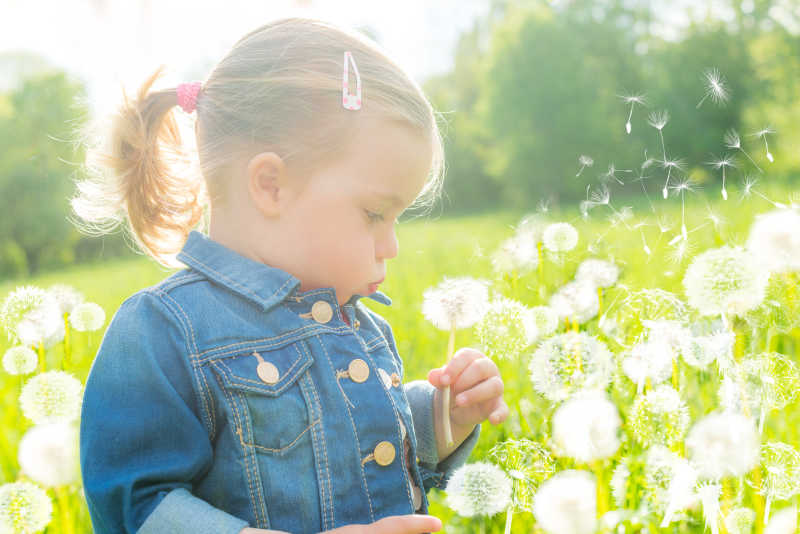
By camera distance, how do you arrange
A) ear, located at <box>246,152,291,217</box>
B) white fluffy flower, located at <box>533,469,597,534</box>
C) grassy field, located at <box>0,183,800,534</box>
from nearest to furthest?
white fluffy flower, located at <box>533,469,597,534</box>, ear, located at <box>246,152,291,217</box>, grassy field, located at <box>0,183,800,534</box>

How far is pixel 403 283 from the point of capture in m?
5.47

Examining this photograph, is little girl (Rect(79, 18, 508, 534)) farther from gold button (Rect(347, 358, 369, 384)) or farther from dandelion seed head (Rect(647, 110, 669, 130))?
dandelion seed head (Rect(647, 110, 669, 130))

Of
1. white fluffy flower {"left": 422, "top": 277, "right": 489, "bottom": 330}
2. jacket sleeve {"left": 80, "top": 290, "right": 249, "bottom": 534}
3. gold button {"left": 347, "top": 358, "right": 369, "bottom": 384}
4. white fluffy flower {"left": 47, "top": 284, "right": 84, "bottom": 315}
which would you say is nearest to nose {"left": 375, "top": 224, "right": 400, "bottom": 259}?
white fluffy flower {"left": 422, "top": 277, "right": 489, "bottom": 330}

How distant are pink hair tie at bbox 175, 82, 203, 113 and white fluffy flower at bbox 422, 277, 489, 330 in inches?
29.4

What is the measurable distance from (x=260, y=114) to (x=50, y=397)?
79 centimetres

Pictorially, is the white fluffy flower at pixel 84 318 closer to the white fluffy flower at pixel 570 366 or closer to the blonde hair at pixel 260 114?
the blonde hair at pixel 260 114

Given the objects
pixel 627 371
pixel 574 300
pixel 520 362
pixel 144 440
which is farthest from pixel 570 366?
pixel 520 362

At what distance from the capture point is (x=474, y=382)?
5.40ft

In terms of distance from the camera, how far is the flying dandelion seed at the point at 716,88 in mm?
1334

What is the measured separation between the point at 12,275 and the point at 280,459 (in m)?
13.7

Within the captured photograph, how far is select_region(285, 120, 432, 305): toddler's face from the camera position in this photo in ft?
4.87

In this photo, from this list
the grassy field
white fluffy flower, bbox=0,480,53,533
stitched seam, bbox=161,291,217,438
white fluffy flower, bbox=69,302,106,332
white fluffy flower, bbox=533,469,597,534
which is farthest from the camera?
white fluffy flower, bbox=69,302,106,332

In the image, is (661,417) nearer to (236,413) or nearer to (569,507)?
(569,507)

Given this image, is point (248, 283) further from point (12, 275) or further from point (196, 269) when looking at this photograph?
point (12, 275)
